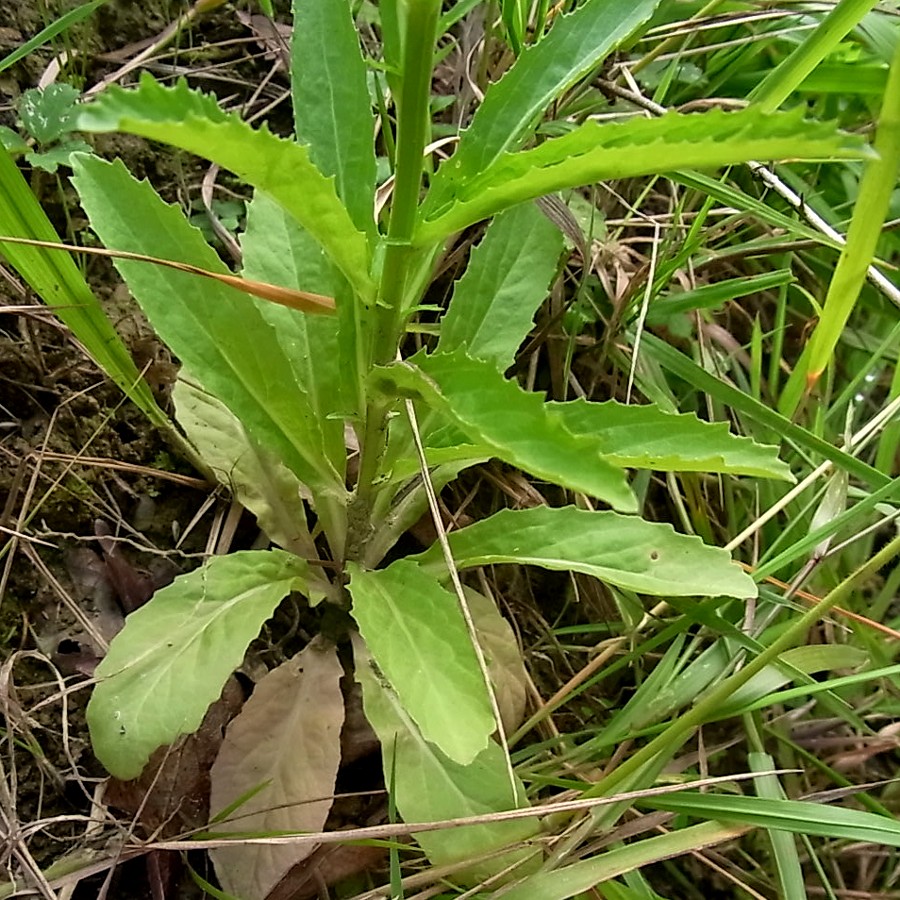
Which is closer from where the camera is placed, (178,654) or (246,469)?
(178,654)

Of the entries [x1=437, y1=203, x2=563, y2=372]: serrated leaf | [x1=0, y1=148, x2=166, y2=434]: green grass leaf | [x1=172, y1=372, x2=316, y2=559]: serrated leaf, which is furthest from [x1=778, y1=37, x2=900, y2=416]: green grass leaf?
[x1=0, y1=148, x2=166, y2=434]: green grass leaf

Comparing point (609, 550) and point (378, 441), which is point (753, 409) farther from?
point (378, 441)

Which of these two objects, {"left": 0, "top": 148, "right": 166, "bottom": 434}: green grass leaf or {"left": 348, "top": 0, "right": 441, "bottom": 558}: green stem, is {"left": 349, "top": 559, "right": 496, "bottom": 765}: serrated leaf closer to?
{"left": 348, "top": 0, "right": 441, "bottom": 558}: green stem

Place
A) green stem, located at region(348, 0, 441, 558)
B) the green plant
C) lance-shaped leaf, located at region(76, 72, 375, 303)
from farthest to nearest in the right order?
the green plant
green stem, located at region(348, 0, 441, 558)
lance-shaped leaf, located at region(76, 72, 375, 303)

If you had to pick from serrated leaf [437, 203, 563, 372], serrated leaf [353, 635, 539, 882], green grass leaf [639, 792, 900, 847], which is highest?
serrated leaf [437, 203, 563, 372]

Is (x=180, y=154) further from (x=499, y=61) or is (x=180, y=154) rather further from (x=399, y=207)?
(x=399, y=207)

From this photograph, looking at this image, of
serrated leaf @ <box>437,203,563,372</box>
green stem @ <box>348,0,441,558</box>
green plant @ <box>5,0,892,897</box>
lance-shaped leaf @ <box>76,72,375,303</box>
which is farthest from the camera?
serrated leaf @ <box>437,203,563,372</box>

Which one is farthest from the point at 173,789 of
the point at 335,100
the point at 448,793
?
the point at 335,100
